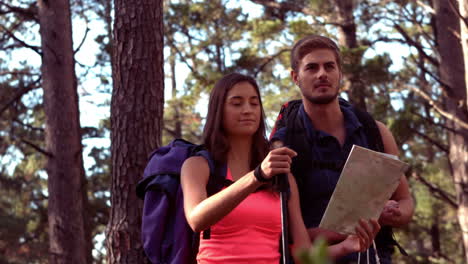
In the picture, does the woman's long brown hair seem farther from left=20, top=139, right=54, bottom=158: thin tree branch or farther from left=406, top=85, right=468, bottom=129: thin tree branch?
left=406, top=85, right=468, bottom=129: thin tree branch

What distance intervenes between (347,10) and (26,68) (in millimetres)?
8226

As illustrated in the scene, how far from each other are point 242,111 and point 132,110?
2389 mm

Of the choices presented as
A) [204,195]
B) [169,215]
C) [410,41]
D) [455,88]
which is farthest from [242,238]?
[455,88]

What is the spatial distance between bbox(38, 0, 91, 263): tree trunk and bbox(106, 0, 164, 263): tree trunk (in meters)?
3.89

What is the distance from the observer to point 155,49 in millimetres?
5676

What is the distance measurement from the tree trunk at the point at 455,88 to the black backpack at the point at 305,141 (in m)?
7.65

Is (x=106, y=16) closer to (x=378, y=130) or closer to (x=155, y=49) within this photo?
(x=155, y=49)

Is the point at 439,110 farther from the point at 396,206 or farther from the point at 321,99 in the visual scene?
the point at 396,206

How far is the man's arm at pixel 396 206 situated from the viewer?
3.28 m

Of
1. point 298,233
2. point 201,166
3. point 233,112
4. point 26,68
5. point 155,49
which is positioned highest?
point 26,68

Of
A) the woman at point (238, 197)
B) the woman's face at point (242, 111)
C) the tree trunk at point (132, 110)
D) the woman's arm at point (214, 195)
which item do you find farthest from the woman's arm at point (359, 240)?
the tree trunk at point (132, 110)

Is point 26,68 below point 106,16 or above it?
below

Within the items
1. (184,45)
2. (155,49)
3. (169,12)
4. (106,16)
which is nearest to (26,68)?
(106,16)

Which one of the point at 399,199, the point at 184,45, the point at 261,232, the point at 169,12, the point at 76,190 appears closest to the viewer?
the point at 261,232
